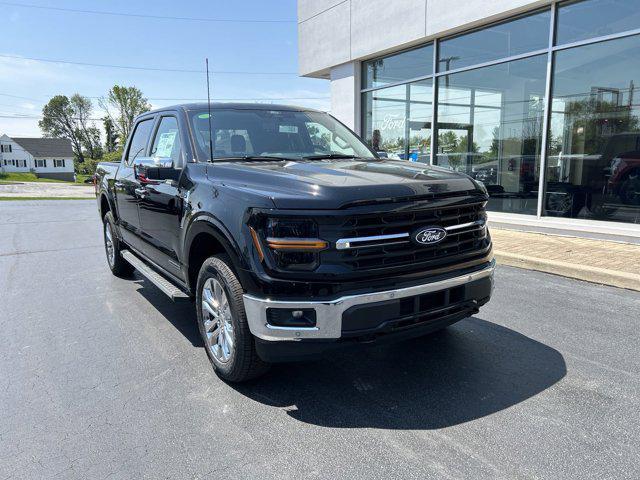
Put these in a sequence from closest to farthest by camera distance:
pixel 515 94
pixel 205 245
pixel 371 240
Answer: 1. pixel 371 240
2. pixel 205 245
3. pixel 515 94

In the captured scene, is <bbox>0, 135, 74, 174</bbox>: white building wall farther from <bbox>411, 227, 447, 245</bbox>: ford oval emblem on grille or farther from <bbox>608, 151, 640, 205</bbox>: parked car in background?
<bbox>411, 227, 447, 245</bbox>: ford oval emblem on grille

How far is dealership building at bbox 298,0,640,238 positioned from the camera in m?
8.11

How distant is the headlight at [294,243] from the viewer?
2.78 meters

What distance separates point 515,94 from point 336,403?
847 centimetres

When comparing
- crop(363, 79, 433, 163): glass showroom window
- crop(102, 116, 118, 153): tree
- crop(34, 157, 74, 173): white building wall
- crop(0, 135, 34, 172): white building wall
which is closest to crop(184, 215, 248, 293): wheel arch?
crop(363, 79, 433, 163): glass showroom window

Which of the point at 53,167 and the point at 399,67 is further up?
the point at 399,67

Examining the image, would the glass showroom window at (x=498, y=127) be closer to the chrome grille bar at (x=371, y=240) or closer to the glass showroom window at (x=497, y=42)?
the glass showroom window at (x=497, y=42)

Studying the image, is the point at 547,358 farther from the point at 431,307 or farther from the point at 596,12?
the point at 596,12

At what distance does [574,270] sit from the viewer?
6160 millimetres

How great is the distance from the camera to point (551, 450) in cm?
258

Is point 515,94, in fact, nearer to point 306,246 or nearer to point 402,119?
point 402,119

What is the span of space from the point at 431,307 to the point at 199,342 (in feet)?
6.99

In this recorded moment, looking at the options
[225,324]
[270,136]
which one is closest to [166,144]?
[270,136]

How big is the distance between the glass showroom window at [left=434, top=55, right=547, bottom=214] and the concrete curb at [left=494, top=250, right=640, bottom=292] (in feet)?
9.61
